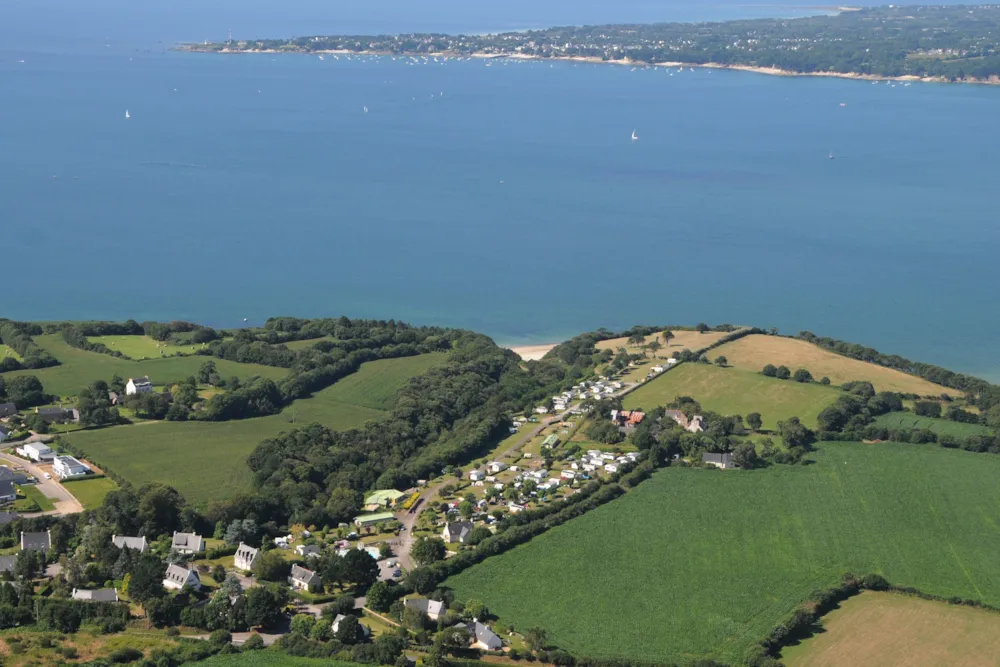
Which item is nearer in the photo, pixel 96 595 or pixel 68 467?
pixel 96 595

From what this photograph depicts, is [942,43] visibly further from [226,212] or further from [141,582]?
[141,582]

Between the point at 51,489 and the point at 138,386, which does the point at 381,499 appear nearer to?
the point at 51,489

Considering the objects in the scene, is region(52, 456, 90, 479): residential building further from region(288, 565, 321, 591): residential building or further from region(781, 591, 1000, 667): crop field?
region(781, 591, 1000, 667): crop field

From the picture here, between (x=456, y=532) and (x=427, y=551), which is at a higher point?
(x=427, y=551)

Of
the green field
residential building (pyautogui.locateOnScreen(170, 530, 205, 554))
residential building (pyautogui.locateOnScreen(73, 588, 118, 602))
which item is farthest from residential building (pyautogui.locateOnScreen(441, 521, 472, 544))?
the green field

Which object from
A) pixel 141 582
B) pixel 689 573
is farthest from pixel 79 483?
pixel 689 573

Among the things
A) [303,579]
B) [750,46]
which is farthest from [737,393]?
[750,46]
